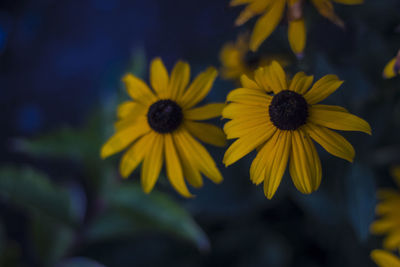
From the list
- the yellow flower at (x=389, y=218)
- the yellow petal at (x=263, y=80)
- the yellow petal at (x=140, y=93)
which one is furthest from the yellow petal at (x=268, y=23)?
the yellow flower at (x=389, y=218)

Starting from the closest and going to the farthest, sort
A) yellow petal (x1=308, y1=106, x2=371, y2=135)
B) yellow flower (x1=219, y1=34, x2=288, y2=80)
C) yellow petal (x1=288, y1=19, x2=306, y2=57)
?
yellow petal (x1=308, y1=106, x2=371, y2=135), yellow petal (x1=288, y1=19, x2=306, y2=57), yellow flower (x1=219, y1=34, x2=288, y2=80)

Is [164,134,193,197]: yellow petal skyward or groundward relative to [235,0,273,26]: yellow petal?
groundward

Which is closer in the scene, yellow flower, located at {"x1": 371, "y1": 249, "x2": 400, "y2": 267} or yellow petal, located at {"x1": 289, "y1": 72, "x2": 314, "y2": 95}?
yellow petal, located at {"x1": 289, "y1": 72, "x2": 314, "y2": 95}

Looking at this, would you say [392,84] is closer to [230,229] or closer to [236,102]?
[236,102]

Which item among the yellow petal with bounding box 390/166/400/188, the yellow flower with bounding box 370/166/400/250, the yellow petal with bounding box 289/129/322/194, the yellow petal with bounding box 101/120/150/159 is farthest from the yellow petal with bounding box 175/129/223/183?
the yellow petal with bounding box 390/166/400/188

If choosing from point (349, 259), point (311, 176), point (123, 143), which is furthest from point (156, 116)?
point (349, 259)

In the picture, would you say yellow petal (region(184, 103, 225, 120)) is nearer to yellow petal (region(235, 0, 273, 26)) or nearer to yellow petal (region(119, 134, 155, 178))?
yellow petal (region(119, 134, 155, 178))

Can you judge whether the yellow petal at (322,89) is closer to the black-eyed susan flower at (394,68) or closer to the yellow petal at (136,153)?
the black-eyed susan flower at (394,68)
